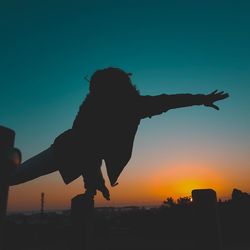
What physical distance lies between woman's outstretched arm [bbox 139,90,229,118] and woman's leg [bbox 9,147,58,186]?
34.9 inches

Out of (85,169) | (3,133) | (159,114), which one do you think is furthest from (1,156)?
(159,114)

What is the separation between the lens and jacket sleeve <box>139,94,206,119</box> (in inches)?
107

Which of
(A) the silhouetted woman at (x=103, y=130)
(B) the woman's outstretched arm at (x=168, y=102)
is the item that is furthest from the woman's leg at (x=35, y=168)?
(B) the woman's outstretched arm at (x=168, y=102)

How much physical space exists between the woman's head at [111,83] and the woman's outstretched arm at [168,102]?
8.2 inches

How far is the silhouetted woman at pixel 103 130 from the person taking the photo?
2.57 metres

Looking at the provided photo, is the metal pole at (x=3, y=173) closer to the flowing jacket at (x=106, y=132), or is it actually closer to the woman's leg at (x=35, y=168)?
the woman's leg at (x=35, y=168)

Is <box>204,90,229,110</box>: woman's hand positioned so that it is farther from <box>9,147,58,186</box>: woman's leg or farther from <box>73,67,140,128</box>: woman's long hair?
<box>9,147,58,186</box>: woman's leg

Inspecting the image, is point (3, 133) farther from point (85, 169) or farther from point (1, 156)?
point (85, 169)

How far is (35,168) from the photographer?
222cm

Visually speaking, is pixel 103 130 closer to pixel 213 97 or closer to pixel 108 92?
pixel 108 92

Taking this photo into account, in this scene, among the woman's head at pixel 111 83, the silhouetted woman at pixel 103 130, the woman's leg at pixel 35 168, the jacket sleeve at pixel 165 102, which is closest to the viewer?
the woman's leg at pixel 35 168

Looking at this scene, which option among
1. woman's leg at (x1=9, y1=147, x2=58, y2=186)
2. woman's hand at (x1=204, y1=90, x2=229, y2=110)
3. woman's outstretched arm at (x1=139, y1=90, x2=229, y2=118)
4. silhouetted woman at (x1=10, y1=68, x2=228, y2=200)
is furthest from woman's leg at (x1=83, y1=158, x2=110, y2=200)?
woman's hand at (x1=204, y1=90, x2=229, y2=110)

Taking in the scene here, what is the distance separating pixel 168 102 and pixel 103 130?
0.59 metres

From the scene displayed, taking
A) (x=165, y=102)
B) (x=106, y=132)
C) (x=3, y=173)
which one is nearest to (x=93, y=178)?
(x=106, y=132)
